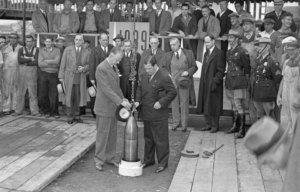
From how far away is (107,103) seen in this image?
7.38 m

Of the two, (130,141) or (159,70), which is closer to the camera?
(130,141)

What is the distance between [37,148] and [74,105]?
2524mm

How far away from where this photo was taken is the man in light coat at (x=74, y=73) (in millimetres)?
10648

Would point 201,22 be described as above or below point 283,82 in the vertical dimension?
above

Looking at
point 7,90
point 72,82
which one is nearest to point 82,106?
point 72,82

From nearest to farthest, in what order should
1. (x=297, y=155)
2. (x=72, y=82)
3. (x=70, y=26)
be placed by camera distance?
1. (x=297, y=155)
2. (x=72, y=82)
3. (x=70, y=26)

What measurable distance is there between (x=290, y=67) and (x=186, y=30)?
4.09 meters

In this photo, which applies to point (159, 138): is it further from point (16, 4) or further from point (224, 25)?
point (16, 4)

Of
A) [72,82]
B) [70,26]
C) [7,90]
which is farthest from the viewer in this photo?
[70,26]

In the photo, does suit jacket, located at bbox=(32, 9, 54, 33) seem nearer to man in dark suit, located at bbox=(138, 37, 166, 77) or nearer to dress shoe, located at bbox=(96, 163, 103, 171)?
man in dark suit, located at bbox=(138, 37, 166, 77)

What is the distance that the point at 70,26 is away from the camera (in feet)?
41.2

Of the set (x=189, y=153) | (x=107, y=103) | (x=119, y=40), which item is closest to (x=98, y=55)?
(x=119, y=40)

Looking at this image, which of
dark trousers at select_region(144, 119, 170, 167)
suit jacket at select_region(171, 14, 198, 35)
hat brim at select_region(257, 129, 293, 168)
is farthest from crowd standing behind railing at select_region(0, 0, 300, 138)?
hat brim at select_region(257, 129, 293, 168)

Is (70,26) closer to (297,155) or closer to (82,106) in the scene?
(82,106)
